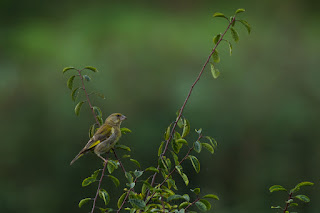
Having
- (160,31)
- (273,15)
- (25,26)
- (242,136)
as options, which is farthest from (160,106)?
(25,26)

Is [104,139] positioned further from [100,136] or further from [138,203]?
[138,203]

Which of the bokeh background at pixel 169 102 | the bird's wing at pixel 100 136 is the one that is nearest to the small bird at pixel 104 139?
the bird's wing at pixel 100 136

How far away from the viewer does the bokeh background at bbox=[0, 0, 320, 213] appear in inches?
205

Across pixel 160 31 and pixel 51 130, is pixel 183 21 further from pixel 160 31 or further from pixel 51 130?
pixel 51 130

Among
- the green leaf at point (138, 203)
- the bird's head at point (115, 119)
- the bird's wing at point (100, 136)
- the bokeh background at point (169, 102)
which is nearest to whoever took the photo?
the green leaf at point (138, 203)

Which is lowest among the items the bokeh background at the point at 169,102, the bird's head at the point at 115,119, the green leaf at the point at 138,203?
the bokeh background at the point at 169,102

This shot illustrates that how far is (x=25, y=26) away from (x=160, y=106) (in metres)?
3.77

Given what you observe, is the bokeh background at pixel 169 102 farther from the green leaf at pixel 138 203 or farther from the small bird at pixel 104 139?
the green leaf at pixel 138 203

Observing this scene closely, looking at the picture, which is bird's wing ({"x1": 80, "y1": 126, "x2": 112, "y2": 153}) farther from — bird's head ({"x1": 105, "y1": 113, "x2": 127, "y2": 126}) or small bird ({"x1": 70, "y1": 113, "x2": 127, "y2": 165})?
bird's head ({"x1": 105, "y1": 113, "x2": 127, "y2": 126})

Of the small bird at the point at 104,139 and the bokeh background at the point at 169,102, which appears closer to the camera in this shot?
the small bird at the point at 104,139

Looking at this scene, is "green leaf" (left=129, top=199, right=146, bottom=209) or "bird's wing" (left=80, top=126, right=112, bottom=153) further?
"bird's wing" (left=80, top=126, right=112, bottom=153)

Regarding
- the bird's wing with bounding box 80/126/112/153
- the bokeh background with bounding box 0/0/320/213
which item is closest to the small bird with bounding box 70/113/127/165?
the bird's wing with bounding box 80/126/112/153

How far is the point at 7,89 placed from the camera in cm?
616

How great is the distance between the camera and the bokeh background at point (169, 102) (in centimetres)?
520
